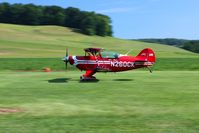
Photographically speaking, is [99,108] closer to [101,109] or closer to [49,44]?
[101,109]

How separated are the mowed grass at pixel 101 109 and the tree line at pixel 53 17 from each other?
121889mm

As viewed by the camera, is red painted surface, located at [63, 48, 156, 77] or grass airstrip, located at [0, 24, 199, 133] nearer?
grass airstrip, located at [0, 24, 199, 133]

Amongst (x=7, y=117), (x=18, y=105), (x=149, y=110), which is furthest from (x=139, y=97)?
(x=7, y=117)

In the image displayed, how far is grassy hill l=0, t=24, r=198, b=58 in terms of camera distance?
258 ft

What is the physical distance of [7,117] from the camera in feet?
36.6

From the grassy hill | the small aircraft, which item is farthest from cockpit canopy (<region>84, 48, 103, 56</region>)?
the grassy hill

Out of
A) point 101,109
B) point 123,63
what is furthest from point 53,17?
point 101,109

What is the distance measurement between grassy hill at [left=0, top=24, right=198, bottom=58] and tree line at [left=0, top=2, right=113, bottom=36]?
16049mm

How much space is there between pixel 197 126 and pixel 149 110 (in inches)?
105

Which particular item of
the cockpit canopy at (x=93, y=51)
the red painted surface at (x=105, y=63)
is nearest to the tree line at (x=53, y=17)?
the cockpit canopy at (x=93, y=51)

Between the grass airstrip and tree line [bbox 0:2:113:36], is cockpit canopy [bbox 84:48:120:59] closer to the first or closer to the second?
the grass airstrip

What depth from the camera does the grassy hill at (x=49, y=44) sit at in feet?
258

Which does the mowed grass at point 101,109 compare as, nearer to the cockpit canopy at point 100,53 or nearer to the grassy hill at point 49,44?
the cockpit canopy at point 100,53

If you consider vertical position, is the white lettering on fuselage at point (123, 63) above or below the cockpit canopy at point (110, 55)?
below
